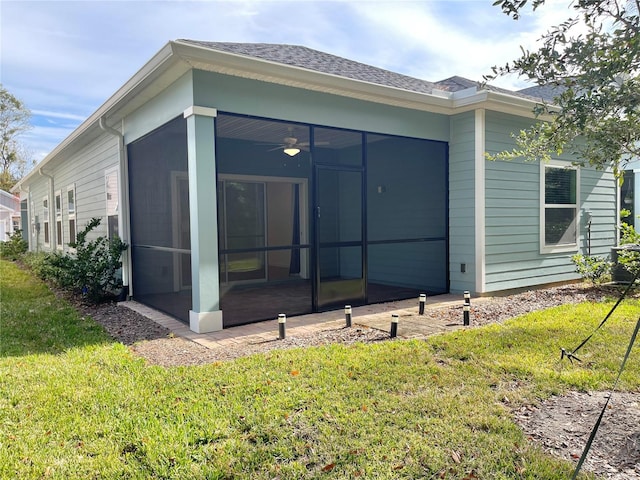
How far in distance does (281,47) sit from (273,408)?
592 cm

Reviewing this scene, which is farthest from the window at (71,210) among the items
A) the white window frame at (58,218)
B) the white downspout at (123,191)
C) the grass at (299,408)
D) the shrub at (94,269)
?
the grass at (299,408)

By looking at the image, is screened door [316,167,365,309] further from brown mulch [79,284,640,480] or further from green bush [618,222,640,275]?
green bush [618,222,640,275]

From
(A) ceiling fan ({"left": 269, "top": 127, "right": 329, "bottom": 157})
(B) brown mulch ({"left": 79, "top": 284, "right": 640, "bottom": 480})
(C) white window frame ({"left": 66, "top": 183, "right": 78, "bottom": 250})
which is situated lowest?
(B) brown mulch ({"left": 79, "top": 284, "right": 640, "bottom": 480})

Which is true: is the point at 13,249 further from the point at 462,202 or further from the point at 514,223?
the point at 514,223

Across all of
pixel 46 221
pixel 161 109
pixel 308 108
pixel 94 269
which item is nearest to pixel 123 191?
pixel 94 269

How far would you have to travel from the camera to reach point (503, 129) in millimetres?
6879

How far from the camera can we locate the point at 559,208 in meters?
7.73

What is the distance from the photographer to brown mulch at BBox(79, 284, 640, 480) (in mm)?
2340

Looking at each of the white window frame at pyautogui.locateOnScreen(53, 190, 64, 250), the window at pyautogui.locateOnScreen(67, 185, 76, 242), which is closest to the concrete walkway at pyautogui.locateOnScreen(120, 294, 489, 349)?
the window at pyautogui.locateOnScreen(67, 185, 76, 242)

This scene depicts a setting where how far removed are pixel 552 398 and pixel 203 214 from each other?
11.6 feet

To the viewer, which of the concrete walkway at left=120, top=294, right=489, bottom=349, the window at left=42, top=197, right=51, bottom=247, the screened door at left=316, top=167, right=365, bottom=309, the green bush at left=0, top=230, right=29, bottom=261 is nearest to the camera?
the concrete walkway at left=120, top=294, right=489, bottom=349

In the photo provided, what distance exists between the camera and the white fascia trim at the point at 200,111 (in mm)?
4680

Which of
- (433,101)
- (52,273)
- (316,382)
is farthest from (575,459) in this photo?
(52,273)

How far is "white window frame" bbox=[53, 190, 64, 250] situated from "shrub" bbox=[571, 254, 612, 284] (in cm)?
1147
